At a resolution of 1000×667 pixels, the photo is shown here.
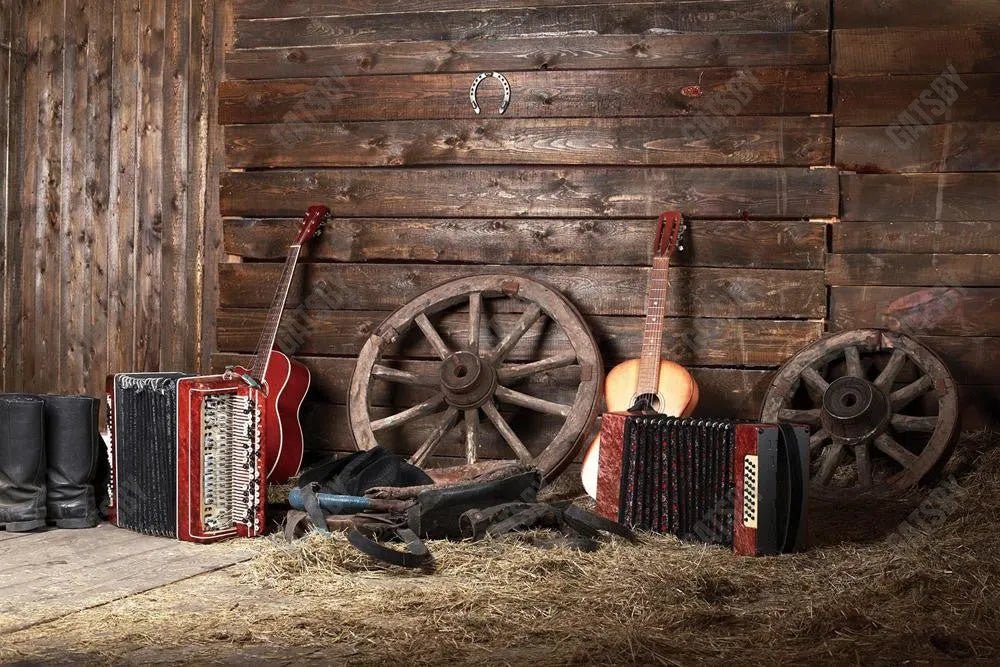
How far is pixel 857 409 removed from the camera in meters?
4.21

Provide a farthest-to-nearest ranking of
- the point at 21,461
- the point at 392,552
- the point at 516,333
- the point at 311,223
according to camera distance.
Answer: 1. the point at 311,223
2. the point at 516,333
3. the point at 21,461
4. the point at 392,552

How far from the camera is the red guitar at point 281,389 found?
15.0 feet

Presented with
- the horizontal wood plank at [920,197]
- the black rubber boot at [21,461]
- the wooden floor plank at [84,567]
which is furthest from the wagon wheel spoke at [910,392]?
the black rubber boot at [21,461]

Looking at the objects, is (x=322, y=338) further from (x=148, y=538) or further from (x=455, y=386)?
(x=148, y=538)

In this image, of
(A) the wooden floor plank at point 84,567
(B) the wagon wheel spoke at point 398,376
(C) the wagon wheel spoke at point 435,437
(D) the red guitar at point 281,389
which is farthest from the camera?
(B) the wagon wheel spoke at point 398,376

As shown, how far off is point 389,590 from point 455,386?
5.60 feet

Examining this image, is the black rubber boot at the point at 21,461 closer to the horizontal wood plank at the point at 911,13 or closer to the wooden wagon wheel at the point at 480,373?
the wooden wagon wheel at the point at 480,373

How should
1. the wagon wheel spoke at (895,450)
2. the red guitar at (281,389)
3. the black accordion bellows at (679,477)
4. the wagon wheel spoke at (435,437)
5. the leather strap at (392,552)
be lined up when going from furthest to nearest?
the wagon wheel spoke at (435,437) → the red guitar at (281,389) → the wagon wheel spoke at (895,450) → the black accordion bellows at (679,477) → the leather strap at (392,552)

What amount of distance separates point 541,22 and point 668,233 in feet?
3.73

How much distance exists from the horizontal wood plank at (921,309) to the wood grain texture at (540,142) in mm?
607

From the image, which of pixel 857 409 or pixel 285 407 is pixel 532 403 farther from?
pixel 857 409

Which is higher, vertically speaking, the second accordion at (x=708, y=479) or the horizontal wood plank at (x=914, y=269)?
the horizontal wood plank at (x=914, y=269)

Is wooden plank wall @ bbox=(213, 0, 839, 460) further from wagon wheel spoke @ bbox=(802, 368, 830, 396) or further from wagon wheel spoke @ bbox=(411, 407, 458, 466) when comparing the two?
wagon wheel spoke @ bbox=(411, 407, 458, 466)

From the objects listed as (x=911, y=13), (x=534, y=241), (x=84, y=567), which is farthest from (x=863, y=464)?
(x=84, y=567)
